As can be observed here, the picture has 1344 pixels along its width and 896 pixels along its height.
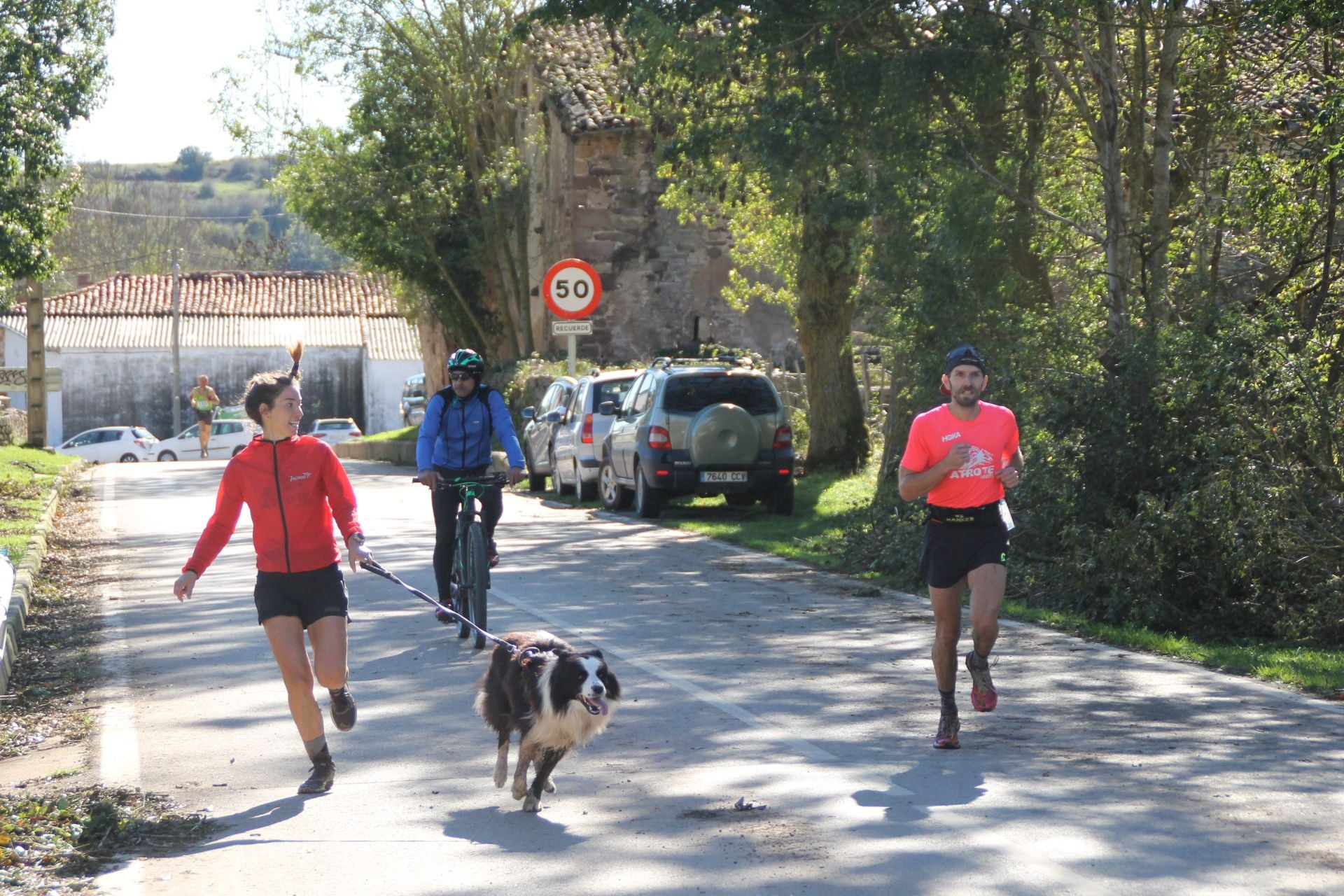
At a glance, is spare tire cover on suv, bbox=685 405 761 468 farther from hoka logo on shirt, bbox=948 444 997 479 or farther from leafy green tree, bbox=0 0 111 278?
hoka logo on shirt, bbox=948 444 997 479

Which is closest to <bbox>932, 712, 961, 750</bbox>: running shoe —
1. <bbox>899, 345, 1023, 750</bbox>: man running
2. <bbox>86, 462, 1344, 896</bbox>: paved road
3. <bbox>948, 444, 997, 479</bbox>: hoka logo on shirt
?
<bbox>899, 345, 1023, 750</bbox>: man running

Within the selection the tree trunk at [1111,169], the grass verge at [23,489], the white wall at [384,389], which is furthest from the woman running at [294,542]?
the white wall at [384,389]

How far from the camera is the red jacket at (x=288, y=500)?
21.0ft

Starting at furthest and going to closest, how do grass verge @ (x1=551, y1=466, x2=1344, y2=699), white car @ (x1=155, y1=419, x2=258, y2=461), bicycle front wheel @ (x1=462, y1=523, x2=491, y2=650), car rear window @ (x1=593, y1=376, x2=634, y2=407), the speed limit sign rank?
white car @ (x1=155, y1=419, x2=258, y2=461)
the speed limit sign
car rear window @ (x1=593, y1=376, x2=634, y2=407)
bicycle front wheel @ (x1=462, y1=523, x2=491, y2=650)
grass verge @ (x1=551, y1=466, x2=1344, y2=699)

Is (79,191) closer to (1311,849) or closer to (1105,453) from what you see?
(1105,453)

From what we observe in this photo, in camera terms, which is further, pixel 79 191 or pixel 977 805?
pixel 79 191

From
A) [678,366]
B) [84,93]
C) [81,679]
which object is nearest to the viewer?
[81,679]

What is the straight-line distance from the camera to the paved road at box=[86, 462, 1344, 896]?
531 centimetres

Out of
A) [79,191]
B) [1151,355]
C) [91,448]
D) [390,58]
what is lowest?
[91,448]

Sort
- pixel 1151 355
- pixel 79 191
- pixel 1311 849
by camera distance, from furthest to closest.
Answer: pixel 79 191, pixel 1151 355, pixel 1311 849

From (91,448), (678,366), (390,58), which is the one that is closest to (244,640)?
(678,366)

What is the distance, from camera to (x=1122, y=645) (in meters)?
10.4

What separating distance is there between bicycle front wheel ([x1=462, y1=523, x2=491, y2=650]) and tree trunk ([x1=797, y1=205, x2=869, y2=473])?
42.4 feet

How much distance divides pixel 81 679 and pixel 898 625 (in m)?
5.46
